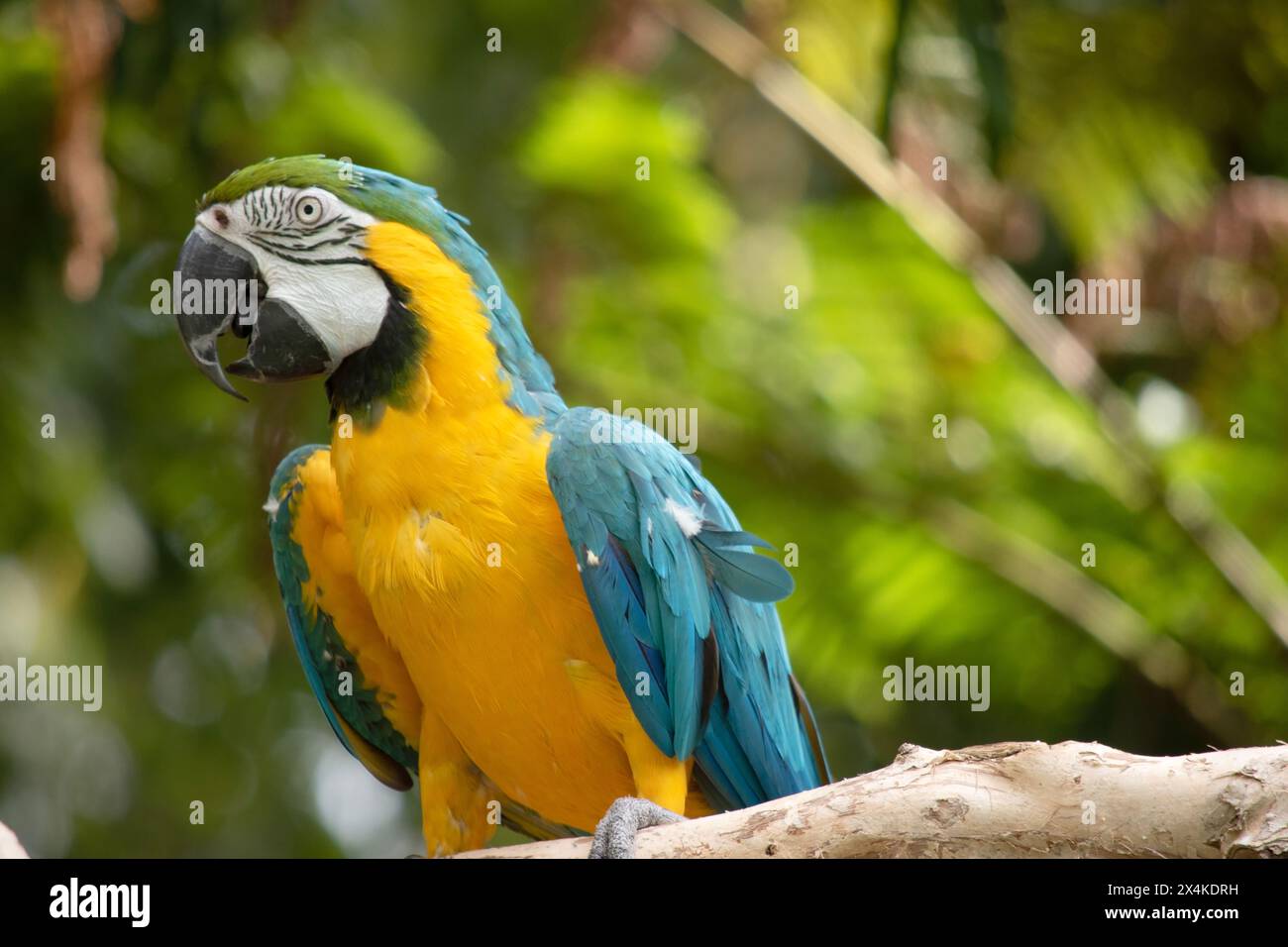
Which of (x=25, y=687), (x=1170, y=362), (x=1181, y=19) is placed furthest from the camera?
(x=25, y=687)

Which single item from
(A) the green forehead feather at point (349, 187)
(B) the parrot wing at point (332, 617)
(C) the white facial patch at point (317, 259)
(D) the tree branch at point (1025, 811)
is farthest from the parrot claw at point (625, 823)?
(A) the green forehead feather at point (349, 187)

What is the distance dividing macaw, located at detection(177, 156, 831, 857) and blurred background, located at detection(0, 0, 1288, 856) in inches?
64.6

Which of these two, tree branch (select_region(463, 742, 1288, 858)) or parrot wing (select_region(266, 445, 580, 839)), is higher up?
parrot wing (select_region(266, 445, 580, 839))

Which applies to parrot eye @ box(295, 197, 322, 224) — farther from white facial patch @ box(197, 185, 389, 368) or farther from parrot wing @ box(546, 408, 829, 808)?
parrot wing @ box(546, 408, 829, 808)

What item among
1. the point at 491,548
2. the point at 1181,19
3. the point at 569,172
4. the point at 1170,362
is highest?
the point at 1181,19

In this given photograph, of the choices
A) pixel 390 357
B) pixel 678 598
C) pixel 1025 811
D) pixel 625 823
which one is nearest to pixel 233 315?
pixel 390 357

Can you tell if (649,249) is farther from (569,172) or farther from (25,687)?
(25,687)

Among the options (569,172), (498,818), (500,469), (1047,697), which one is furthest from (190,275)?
(1047,697)

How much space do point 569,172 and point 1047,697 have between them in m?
2.69

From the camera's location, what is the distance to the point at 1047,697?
536 centimetres

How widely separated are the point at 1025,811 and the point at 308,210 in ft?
6.15

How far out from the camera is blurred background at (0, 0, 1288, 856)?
4977 millimetres

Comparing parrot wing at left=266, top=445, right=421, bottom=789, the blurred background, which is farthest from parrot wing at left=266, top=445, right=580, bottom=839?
the blurred background

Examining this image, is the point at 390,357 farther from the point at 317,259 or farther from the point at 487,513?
the point at 487,513
